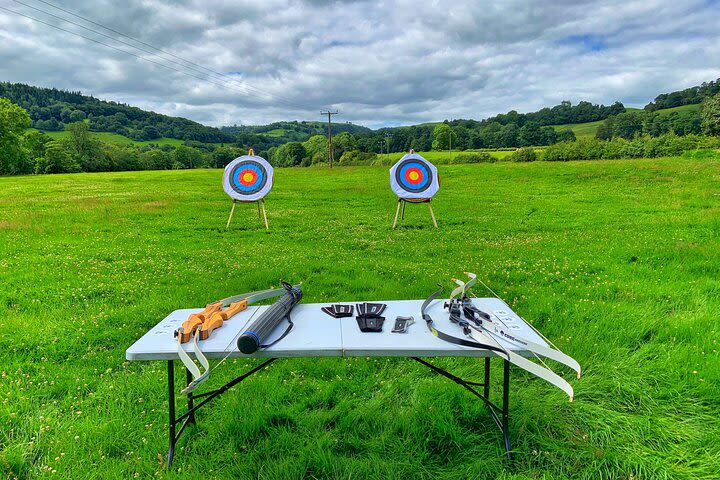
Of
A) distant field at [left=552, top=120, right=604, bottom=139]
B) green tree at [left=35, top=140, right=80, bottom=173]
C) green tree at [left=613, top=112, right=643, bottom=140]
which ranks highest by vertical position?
distant field at [left=552, top=120, right=604, bottom=139]

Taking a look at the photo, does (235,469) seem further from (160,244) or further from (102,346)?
(160,244)

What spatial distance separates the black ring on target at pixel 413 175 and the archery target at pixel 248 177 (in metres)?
3.61

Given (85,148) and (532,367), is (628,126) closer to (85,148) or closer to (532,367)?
(532,367)

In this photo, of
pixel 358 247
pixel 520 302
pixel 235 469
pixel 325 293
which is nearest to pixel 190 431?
pixel 235 469

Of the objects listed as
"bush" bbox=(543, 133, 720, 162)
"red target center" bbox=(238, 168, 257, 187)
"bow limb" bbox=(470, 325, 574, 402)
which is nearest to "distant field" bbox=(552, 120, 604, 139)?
"bush" bbox=(543, 133, 720, 162)

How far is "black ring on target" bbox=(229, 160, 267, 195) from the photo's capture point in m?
11.1

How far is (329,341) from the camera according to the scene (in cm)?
227

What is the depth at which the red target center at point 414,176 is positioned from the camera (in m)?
10.8

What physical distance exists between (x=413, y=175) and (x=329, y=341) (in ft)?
29.8

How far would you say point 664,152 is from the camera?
84.1 feet

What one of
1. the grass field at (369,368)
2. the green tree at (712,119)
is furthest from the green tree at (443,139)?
the grass field at (369,368)

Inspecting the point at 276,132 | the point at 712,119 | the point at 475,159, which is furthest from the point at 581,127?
the point at 276,132

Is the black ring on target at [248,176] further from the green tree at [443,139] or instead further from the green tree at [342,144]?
the green tree at [342,144]

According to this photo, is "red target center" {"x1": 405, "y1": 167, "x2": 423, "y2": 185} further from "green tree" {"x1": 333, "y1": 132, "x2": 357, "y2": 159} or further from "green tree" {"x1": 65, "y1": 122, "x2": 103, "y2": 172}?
"green tree" {"x1": 65, "y1": 122, "x2": 103, "y2": 172}
